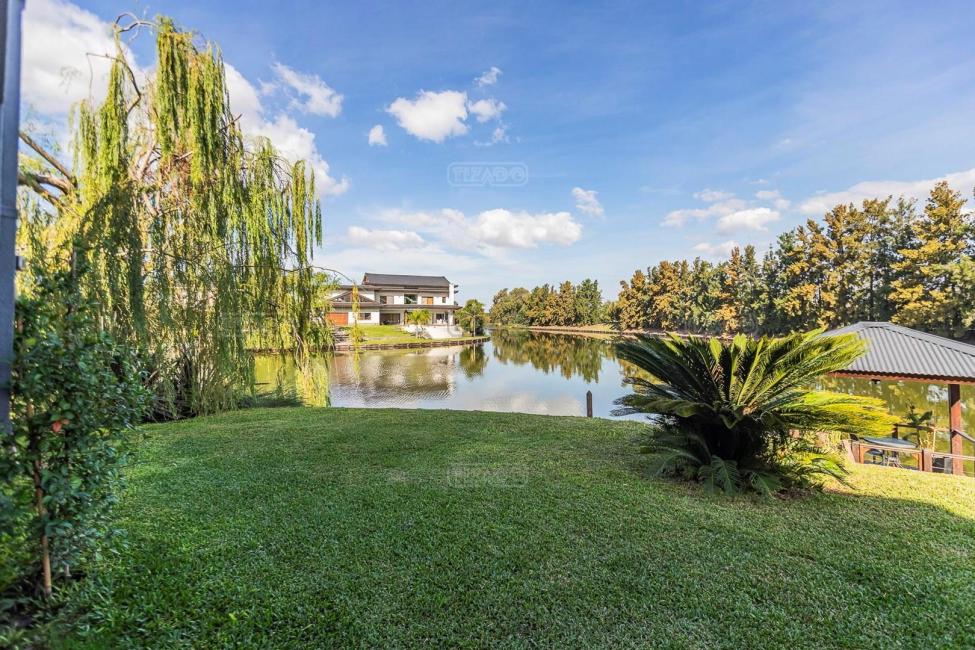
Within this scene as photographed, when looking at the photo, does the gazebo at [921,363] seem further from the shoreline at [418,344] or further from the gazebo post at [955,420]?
the shoreline at [418,344]

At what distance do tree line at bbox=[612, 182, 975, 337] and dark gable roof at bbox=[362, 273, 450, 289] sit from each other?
27.2m

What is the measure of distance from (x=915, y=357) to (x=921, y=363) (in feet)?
0.61

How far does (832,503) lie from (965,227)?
76.1 feet

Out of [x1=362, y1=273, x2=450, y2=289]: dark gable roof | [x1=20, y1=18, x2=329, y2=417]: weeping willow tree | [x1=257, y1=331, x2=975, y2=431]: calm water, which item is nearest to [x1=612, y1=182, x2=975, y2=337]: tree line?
[x1=257, y1=331, x2=975, y2=431]: calm water

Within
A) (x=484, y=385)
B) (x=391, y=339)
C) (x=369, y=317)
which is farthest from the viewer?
(x=369, y=317)

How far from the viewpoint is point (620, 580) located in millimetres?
2393

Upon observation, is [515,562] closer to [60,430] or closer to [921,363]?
[60,430]

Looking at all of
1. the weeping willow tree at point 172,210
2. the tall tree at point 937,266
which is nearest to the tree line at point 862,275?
the tall tree at point 937,266

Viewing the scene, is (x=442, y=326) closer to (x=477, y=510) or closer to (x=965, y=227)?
(x=965, y=227)

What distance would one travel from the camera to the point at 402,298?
137 feet

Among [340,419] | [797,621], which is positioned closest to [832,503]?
[797,621]

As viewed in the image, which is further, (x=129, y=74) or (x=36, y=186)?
(x=129, y=74)

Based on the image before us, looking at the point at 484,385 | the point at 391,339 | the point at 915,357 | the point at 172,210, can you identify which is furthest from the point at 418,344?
the point at 915,357

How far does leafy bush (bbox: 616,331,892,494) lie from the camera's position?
3701 millimetres
